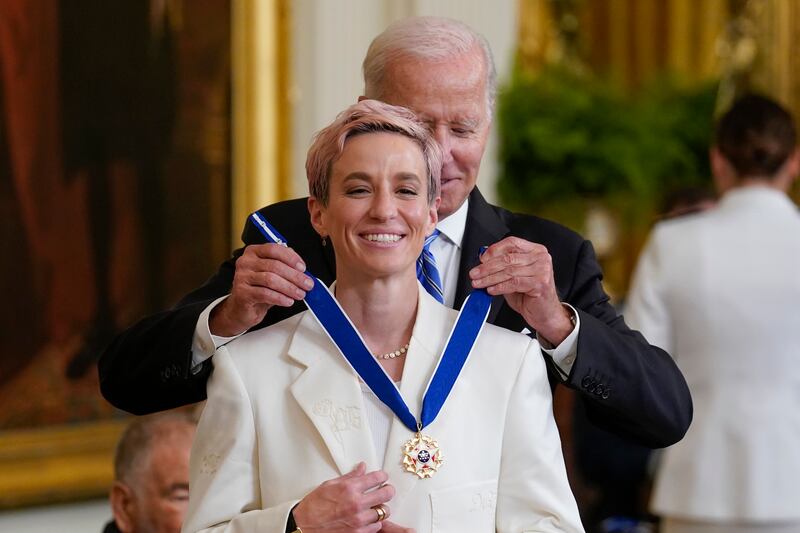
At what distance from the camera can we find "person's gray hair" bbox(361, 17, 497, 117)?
10.3 ft

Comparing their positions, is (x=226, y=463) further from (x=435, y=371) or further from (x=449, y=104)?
(x=449, y=104)

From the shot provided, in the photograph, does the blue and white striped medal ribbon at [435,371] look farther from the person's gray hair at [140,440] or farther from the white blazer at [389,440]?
the person's gray hair at [140,440]

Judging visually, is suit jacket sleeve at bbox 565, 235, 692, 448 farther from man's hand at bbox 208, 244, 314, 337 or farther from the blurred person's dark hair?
the blurred person's dark hair

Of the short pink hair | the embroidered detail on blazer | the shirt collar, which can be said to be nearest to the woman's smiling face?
the short pink hair

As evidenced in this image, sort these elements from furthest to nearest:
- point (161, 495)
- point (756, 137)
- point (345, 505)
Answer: point (756, 137)
point (161, 495)
point (345, 505)

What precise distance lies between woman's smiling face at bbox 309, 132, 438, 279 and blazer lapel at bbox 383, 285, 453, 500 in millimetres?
145

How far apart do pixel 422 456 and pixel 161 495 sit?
1.67 m

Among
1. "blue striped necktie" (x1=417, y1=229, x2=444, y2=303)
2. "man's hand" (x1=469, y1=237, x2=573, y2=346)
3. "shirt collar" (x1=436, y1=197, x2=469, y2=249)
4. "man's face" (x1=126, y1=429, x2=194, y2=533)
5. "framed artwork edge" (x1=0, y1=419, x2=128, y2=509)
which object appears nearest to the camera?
"man's hand" (x1=469, y1=237, x2=573, y2=346)

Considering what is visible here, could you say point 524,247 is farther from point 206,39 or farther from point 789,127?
point 206,39

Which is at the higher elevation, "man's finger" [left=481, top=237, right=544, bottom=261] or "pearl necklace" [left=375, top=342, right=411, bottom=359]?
"man's finger" [left=481, top=237, right=544, bottom=261]

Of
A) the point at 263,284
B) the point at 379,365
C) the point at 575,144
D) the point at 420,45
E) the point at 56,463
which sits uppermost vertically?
the point at 420,45

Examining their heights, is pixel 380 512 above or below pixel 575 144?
above

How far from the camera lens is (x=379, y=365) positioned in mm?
2672

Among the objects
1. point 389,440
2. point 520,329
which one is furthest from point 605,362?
point 389,440
